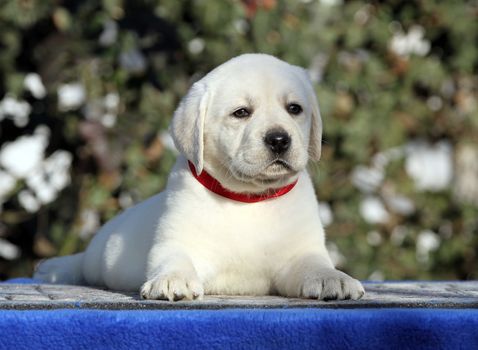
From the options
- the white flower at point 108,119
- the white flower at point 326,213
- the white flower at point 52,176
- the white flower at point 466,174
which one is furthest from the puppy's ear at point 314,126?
the white flower at point 466,174

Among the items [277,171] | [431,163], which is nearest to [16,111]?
[277,171]

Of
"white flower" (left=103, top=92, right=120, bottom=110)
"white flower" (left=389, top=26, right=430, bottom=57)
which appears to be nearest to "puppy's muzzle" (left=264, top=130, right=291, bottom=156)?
"white flower" (left=103, top=92, right=120, bottom=110)

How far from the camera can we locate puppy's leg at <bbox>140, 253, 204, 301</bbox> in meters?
2.92

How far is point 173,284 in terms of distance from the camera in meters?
2.94

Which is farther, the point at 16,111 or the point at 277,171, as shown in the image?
the point at 16,111

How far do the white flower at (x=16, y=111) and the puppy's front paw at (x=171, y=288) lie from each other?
9.27ft

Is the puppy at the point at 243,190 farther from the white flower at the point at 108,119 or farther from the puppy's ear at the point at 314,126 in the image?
the white flower at the point at 108,119

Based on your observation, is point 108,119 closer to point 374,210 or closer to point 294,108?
point 294,108

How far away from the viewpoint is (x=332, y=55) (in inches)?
250

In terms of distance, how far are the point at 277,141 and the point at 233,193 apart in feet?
0.98

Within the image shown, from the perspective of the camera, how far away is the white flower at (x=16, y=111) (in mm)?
5574

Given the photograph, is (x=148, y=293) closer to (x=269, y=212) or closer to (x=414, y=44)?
(x=269, y=212)

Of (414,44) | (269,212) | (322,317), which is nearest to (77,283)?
(269,212)

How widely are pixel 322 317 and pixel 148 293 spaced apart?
2.22ft
